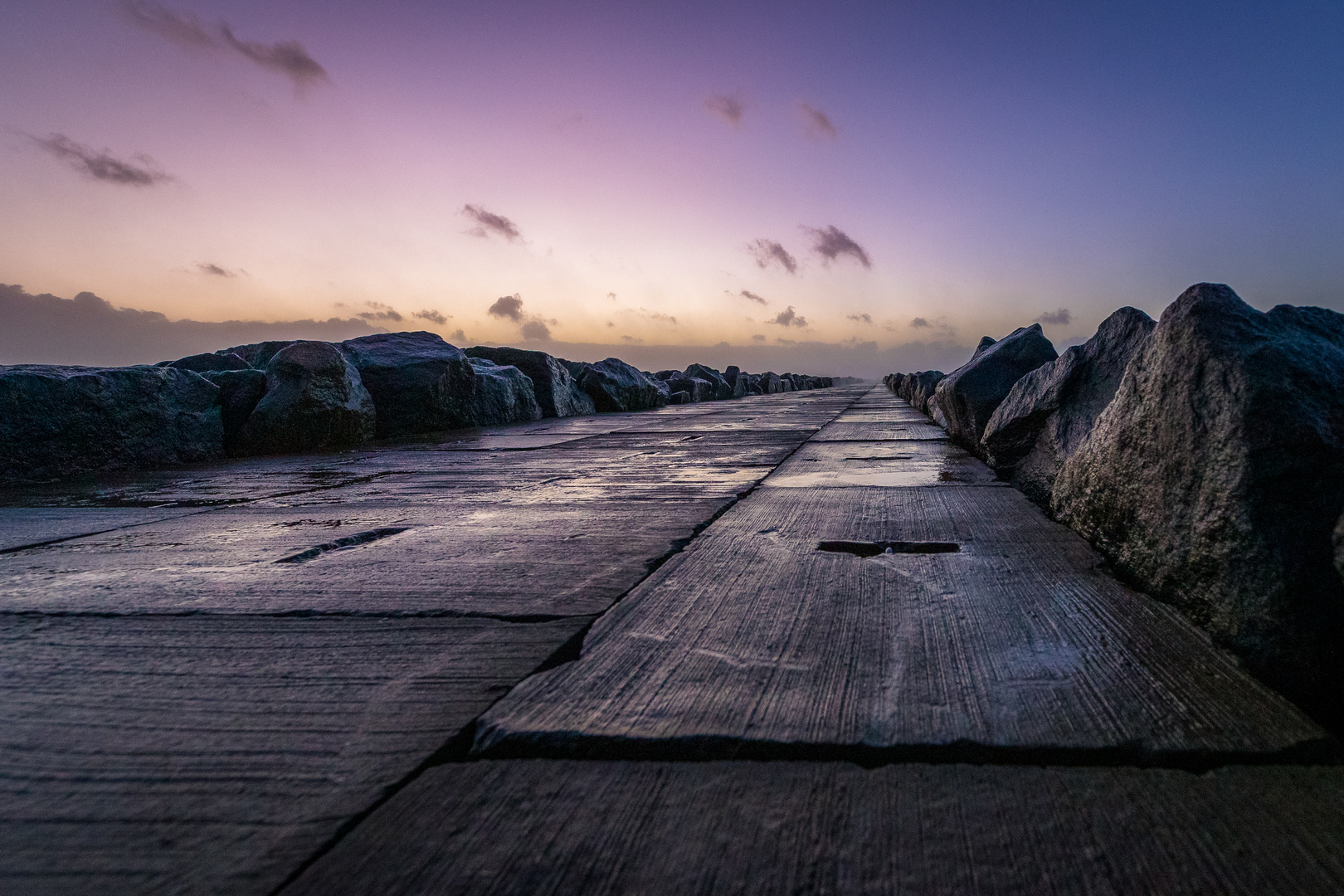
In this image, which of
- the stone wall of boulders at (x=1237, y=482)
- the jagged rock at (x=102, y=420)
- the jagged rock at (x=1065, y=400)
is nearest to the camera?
the stone wall of boulders at (x=1237, y=482)

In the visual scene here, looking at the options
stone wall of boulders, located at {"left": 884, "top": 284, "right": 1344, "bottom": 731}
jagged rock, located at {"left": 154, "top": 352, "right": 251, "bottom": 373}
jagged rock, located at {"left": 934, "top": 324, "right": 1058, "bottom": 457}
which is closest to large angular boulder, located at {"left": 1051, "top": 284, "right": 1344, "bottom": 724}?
stone wall of boulders, located at {"left": 884, "top": 284, "right": 1344, "bottom": 731}

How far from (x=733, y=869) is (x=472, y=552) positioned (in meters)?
1.42

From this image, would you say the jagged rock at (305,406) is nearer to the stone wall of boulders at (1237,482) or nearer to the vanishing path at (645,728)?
the vanishing path at (645,728)

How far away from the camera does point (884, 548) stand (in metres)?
1.92

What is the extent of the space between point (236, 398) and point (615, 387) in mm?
6109

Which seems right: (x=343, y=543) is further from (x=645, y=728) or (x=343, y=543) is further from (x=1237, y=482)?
(x=1237, y=482)

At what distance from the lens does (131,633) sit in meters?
1.39

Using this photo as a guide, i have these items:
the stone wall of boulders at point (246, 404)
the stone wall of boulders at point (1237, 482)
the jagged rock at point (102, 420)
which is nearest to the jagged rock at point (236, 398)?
the stone wall of boulders at point (246, 404)

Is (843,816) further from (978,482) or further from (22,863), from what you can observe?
(978,482)

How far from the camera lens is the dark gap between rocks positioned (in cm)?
197

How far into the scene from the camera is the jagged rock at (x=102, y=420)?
12.4ft

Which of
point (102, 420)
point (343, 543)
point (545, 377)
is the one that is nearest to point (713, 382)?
point (545, 377)

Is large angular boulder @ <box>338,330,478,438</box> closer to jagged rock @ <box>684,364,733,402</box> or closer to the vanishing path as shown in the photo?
the vanishing path

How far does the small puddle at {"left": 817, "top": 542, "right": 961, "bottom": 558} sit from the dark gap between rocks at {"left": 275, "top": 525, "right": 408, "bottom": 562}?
140 centimetres
